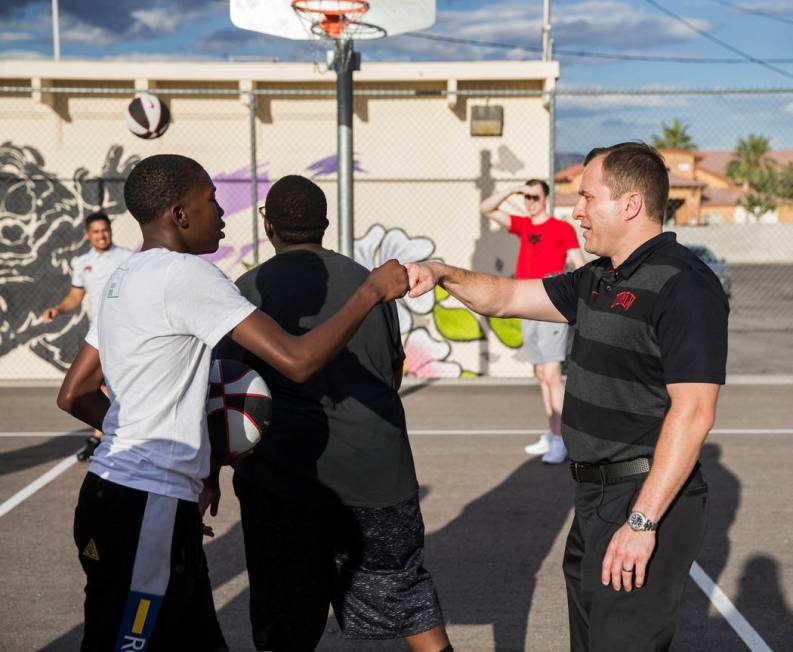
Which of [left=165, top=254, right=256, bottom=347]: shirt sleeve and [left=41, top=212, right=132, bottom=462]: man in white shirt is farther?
[left=41, top=212, right=132, bottom=462]: man in white shirt

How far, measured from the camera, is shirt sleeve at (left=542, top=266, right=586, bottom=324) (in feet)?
11.5

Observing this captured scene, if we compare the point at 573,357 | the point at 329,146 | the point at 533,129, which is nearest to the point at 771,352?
the point at 533,129

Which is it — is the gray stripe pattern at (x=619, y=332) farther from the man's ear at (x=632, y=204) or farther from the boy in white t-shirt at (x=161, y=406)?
the boy in white t-shirt at (x=161, y=406)

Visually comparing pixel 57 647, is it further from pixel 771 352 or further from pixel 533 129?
pixel 771 352

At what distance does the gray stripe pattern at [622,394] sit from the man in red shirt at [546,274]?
4453mm

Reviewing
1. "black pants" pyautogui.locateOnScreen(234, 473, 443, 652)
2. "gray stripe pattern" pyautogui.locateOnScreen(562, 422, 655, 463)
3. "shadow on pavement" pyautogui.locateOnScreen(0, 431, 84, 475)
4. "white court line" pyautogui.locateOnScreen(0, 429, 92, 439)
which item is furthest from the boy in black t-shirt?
"white court line" pyautogui.locateOnScreen(0, 429, 92, 439)

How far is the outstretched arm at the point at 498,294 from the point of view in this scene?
3.62m

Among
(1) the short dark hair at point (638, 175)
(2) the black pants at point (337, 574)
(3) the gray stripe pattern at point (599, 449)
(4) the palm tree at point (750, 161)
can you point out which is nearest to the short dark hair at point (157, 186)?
(2) the black pants at point (337, 574)

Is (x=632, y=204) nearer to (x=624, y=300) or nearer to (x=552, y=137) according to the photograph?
(x=624, y=300)

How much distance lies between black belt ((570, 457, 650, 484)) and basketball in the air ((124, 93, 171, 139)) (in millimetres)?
8490

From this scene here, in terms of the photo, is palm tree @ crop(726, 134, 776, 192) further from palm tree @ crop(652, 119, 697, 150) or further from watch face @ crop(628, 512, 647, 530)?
watch face @ crop(628, 512, 647, 530)

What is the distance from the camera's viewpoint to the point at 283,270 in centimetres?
354

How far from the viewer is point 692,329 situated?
9.11 feet

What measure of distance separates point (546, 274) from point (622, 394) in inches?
191
